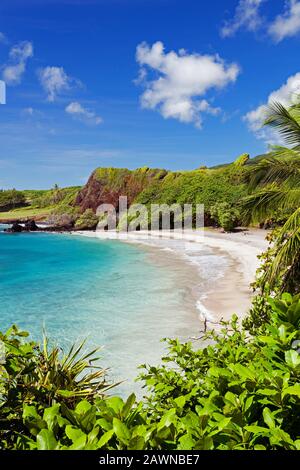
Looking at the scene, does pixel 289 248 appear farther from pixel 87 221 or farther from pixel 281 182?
pixel 87 221

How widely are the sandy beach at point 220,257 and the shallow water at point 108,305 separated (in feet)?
2.97

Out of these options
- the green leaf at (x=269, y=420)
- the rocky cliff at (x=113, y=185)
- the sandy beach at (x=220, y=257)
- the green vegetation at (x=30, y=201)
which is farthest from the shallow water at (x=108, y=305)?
the green vegetation at (x=30, y=201)

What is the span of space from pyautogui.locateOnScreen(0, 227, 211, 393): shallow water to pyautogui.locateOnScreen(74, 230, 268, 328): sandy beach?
906 millimetres

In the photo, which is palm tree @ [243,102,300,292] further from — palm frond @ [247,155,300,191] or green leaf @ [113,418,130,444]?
green leaf @ [113,418,130,444]

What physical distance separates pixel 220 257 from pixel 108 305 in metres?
16.2

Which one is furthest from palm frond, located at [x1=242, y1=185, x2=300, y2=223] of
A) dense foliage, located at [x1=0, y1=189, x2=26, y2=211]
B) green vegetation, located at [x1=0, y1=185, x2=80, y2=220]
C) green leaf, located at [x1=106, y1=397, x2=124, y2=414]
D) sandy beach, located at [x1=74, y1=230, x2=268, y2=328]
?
dense foliage, located at [x1=0, y1=189, x2=26, y2=211]

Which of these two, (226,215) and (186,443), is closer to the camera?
(186,443)

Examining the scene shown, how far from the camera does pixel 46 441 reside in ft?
6.61

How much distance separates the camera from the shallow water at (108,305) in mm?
12923

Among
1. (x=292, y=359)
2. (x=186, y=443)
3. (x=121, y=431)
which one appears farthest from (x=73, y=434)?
(x=292, y=359)

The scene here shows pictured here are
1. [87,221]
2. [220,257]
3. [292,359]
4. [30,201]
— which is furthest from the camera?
[30,201]

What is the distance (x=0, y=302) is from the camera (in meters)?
20.4

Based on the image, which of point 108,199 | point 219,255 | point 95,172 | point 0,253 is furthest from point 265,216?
point 95,172

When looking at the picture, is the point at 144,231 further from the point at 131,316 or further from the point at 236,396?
the point at 236,396
